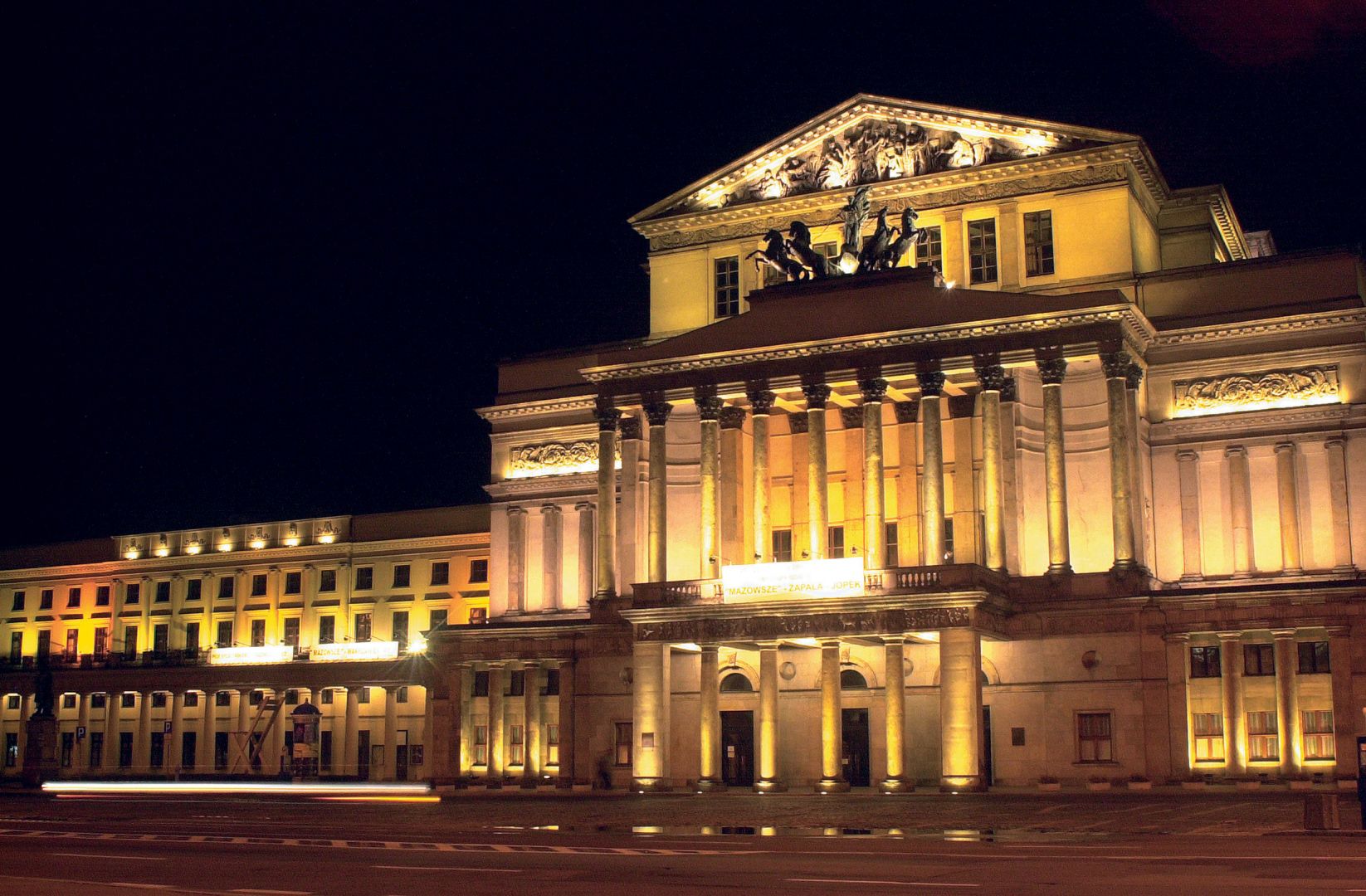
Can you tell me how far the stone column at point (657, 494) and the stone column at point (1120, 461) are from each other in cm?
1779

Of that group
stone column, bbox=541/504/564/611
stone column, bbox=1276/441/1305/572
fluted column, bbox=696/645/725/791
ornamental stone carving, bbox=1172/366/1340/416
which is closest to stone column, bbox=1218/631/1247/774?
stone column, bbox=1276/441/1305/572

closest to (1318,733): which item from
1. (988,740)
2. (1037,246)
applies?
(988,740)

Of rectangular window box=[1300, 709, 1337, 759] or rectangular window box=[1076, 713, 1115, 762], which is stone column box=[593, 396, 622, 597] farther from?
rectangular window box=[1300, 709, 1337, 759]

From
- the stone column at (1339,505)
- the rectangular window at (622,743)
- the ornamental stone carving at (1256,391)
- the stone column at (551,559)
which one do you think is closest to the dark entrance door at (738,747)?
the rectangular window at (622,743)

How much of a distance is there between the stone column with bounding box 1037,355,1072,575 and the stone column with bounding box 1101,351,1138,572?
1.76m

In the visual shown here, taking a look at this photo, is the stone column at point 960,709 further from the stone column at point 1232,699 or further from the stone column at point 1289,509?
the stone column at point 1289,509

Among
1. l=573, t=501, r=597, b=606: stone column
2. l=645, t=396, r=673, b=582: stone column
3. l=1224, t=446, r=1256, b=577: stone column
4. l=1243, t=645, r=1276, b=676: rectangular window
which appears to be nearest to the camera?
l=1243, t=645, r=1276, b=676: rectangular window

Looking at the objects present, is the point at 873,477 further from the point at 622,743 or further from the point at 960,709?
the point at 622,743

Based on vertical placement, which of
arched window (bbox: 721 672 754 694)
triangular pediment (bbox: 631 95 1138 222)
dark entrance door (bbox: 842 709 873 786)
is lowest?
dark entrance door (bbox: 842 709 873 786)

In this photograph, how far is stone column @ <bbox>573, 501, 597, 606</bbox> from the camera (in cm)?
7831

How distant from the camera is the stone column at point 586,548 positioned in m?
78.3

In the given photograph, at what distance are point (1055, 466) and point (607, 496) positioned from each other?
63.1ft

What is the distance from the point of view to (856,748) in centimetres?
6881

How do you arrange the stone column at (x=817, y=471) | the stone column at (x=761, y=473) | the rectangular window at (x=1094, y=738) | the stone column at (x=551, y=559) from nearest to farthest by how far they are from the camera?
the rectangular window at (x=1094, y=738), the stone column at (x=817, y=471), the stone column at (x=761, y=473), the stone column at (x=551, y=559)
